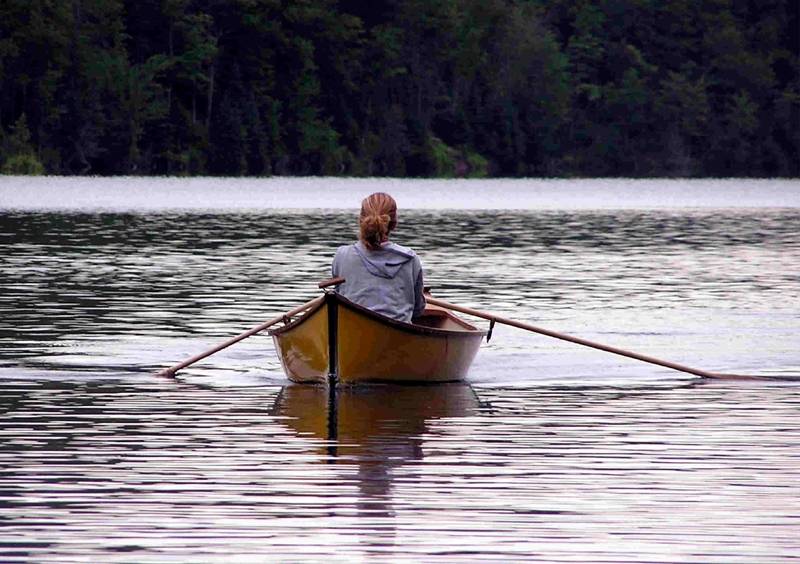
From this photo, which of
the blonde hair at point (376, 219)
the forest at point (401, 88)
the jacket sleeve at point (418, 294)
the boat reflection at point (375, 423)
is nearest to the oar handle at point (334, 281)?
the blonde hair at point (376, 219)

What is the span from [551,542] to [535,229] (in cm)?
4154

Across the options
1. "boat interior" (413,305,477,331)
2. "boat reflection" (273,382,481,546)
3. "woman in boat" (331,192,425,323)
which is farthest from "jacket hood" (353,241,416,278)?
"boat interior" (413,305,477,331)

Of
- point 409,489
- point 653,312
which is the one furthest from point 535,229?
point 409,489

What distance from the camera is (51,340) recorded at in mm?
19344

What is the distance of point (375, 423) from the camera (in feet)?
45.6

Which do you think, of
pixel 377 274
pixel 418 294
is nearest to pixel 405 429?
pixel 377 274

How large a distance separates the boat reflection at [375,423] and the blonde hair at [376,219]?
118 centimetres

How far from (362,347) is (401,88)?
3863 inches

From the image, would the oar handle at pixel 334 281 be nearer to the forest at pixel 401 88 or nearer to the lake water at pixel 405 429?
the lake water at pixel 405 429

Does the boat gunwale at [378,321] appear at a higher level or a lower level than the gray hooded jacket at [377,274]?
lower

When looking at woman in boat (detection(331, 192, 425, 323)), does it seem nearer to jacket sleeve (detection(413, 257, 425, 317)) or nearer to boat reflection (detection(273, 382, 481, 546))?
jacket sleeve (detection(413, 257, 425, 317))

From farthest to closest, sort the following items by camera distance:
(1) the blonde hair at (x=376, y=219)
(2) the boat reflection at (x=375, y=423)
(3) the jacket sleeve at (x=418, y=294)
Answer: (3) the jacket sleeve at (x=418, y=294) → (1) the blonde hair at (x=376, y=219) → (2) the boat reflection at (x=375, y=423)

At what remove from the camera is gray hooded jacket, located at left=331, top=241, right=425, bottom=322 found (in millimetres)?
15555

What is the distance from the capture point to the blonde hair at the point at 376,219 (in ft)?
50.3
